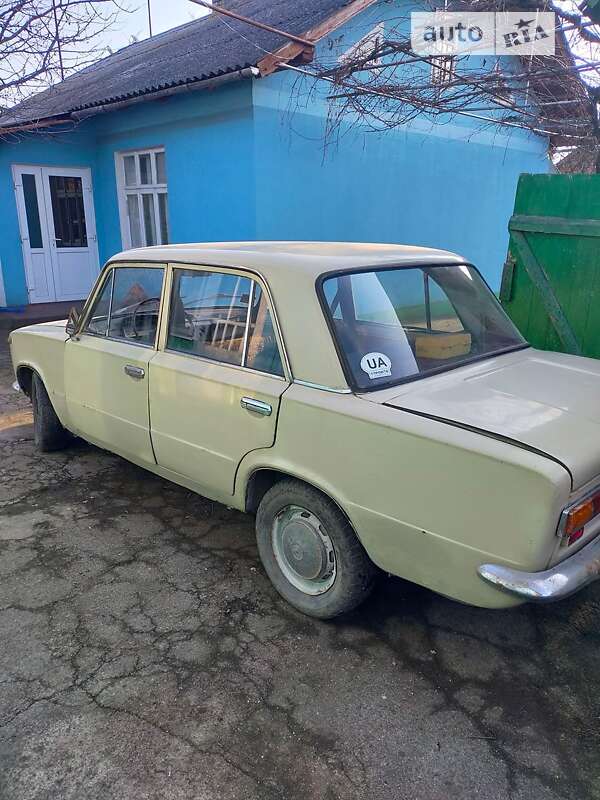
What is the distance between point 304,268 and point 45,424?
292cm

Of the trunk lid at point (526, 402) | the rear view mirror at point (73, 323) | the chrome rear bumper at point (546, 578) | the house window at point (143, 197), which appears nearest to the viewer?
the chrome rear bumper at point (546, 578)

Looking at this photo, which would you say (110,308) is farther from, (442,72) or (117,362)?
(442,72)

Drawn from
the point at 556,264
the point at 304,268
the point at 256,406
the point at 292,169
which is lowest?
the point at 256,406

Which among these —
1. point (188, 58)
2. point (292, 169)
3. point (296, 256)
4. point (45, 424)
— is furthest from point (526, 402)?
point (188, 58)

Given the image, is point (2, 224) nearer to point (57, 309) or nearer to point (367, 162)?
point (57, 309)

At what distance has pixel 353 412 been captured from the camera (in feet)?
8.12

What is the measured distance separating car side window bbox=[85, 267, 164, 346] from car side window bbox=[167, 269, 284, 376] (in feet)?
0.67

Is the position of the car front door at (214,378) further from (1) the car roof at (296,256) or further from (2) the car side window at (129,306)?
(2) the car side window at (129,306)

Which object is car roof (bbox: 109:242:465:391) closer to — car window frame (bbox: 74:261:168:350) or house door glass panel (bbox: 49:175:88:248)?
car window frame (bbox: 74:261:168:350)

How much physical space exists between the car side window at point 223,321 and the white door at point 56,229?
8.83 m

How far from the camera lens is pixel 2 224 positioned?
10.7 m

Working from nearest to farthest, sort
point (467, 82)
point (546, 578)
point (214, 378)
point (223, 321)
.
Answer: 1. point (546, 578)
2. point (214, 378)
3. point (223, 321)
4. point (467, 82)

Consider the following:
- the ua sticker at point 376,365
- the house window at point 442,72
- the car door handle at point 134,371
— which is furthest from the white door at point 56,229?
the ua sticker at point 376,365

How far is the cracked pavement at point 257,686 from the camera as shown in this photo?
2.10 meters
